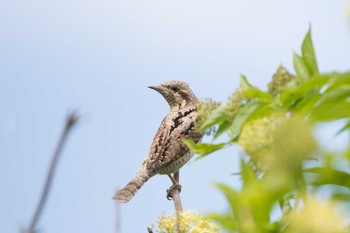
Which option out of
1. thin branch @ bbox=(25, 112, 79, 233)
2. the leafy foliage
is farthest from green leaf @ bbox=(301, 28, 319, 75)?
thin branch @ bbox=(25, 112, 79, 233)

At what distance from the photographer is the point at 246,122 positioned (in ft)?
5.54

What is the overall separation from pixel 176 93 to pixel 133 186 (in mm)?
1710

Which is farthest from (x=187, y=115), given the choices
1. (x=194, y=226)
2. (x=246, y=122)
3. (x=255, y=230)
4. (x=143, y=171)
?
(x=255, y=230)

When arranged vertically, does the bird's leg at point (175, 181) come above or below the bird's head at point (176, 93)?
below

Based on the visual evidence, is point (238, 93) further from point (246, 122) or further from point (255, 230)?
point (255, 230)

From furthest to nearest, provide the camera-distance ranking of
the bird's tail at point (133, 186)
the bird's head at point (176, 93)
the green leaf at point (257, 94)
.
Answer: the bird's head at point (176, 93) < the bird's tail at point (133, 186) < the green leaf at point (257, 94)

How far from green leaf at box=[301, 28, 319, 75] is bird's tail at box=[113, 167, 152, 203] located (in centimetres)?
399

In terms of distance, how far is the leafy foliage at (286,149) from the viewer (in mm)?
993

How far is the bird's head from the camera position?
752 cm

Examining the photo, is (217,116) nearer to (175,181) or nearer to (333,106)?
(333,106)

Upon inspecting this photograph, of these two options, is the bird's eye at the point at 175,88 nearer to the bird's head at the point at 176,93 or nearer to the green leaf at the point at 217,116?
the bird's head at the point at 176,93

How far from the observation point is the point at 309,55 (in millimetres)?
1960

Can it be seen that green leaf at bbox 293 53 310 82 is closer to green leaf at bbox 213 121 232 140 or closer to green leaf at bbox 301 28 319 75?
green leaf at bbox 301 28 319 75

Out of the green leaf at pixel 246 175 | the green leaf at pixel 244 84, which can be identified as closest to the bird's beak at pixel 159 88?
the green leaf at pixel 244 84
